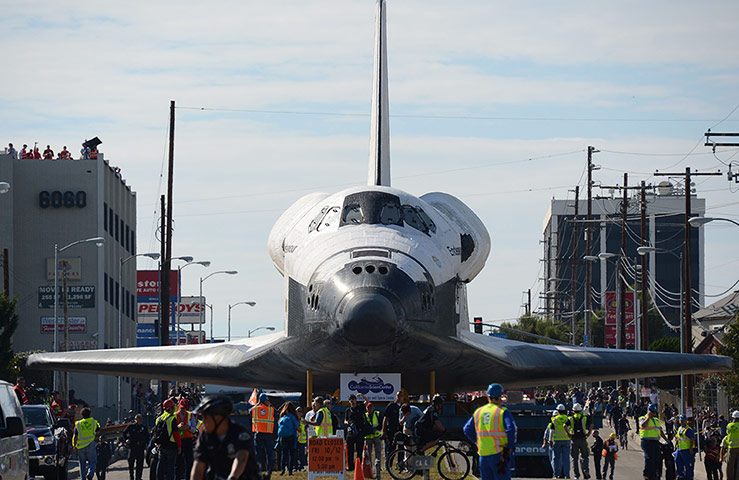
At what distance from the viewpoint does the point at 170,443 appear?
16.3 metres

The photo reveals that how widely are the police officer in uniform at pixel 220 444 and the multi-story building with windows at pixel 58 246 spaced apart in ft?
157

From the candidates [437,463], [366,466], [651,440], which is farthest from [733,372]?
[437,463]

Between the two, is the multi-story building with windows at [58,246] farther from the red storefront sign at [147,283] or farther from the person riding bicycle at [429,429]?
the person riding bicycle at [429,429]

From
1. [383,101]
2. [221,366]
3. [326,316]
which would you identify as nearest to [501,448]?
[326,316]

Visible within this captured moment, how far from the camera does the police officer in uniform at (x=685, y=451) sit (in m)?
21.8

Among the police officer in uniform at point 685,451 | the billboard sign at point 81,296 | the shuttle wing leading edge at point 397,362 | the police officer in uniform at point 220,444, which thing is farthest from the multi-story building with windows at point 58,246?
the police officer in uniform at point 220,444

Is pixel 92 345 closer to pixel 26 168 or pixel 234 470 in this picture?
pixel 26 168

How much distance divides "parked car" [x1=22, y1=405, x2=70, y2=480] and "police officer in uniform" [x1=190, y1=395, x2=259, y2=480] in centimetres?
990

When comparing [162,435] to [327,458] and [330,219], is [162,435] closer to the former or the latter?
[327,458]

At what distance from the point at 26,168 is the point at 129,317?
52.3ft

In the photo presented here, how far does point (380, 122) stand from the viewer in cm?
2645

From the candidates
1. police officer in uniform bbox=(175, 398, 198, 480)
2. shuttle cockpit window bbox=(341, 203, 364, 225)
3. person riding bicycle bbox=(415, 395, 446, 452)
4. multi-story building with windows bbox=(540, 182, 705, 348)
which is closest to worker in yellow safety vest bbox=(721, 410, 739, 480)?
person riding bicycle bbox=(415, 395, 446, 452)

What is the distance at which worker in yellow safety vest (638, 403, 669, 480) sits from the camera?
19.8m

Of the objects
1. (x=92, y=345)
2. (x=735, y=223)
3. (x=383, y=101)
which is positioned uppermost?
(x=383, y=101)
